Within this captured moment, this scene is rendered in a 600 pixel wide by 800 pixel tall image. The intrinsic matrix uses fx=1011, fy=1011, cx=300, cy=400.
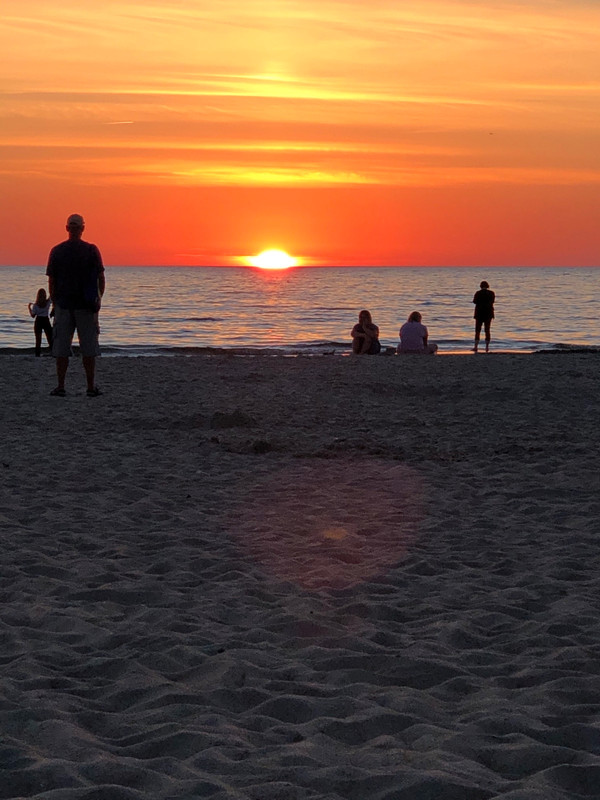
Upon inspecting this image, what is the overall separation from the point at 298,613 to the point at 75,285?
7575 millimetres

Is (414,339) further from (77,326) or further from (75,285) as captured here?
(75,285)

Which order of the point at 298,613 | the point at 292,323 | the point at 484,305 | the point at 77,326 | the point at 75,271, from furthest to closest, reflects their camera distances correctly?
the point at 292,323
the point at 484,305
the point at 77,326
the point at 75,271
the point at 298,613

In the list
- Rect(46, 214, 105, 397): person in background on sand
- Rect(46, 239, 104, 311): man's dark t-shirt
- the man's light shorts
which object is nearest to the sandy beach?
the man's light shorts

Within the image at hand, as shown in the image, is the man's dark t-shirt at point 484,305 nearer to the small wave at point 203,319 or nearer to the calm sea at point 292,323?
the calm sea at point 292,323

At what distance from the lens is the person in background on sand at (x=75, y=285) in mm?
11484

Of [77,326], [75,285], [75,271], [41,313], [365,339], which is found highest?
[75,271]

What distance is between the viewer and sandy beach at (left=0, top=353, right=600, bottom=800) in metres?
3.27

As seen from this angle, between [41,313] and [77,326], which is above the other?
[41,313]

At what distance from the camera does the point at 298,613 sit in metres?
4.84

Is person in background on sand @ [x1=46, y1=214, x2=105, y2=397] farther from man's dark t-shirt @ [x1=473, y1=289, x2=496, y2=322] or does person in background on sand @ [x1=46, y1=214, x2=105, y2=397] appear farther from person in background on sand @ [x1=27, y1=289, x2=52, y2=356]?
man's dark t-shirt @ [x1=473, y1=289, x2=496, y2=322]

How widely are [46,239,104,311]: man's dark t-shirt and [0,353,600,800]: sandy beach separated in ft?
5.51

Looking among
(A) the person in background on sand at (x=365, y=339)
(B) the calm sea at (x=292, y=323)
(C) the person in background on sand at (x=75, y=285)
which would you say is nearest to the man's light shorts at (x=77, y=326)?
(C) the person in background on sand at (x=75, y=285)

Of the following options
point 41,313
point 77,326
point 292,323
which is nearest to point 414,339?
point 41,313

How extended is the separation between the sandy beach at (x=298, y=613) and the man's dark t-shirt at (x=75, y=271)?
5.51 ft
